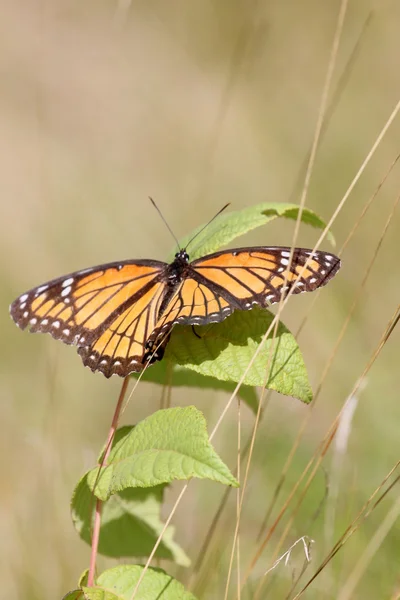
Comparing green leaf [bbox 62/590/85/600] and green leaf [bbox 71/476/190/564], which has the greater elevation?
green leaf [bbox 71/476/190/564]

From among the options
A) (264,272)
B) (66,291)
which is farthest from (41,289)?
(264,272)

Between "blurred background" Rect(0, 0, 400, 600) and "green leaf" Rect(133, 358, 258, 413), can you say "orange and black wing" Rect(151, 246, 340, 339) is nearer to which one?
"green leaf" Rect(133, 358, 258, 413)

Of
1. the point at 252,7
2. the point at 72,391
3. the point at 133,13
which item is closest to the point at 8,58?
the point at 133,13

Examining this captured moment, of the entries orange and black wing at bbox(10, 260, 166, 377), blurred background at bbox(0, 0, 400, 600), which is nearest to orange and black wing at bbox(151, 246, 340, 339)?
orange and black wing at bbox(10, 260, 166, 377)

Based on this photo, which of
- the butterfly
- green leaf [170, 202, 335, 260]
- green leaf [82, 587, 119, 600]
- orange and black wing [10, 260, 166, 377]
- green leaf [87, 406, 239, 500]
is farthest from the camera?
orange and black wing [10, 260, 166, 377]

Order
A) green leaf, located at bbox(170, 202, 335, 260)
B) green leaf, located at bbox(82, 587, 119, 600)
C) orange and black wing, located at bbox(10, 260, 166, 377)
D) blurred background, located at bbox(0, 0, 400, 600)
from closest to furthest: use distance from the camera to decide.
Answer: green leaf, located at bbox(82, 587, 119, 600), green leaf, located at bbox(170, 202, 335, 260), orange and black wing, located at bbox(10, 260, 166, 377), blurred background, located at bbox(0, 0, 400, 600)

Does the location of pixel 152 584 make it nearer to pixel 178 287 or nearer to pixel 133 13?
pixel 178 287

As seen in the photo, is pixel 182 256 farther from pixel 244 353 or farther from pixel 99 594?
pixel 99 594
